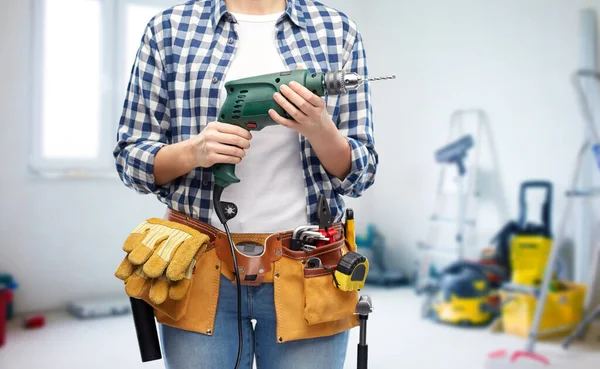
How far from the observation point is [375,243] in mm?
4078

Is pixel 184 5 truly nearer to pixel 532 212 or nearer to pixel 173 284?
pixel 173 284

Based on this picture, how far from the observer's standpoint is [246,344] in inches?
33.3

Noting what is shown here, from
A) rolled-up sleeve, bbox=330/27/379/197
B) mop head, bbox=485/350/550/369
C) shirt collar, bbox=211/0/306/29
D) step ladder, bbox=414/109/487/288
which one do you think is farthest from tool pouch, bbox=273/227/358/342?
step ladder, bbox=414/109/487/288

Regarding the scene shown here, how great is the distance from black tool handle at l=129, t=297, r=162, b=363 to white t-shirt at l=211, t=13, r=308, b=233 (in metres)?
0.18

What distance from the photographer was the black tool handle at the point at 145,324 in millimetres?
904

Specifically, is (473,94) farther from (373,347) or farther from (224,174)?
(224,174)

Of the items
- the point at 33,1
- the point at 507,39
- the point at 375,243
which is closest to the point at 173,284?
the point at 507,39

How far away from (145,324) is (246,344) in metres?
0.18

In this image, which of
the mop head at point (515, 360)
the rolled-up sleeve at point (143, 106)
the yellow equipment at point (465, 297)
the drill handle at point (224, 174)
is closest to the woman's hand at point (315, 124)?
the drill handle at point (224, 174)

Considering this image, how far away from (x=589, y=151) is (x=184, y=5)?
236 cm

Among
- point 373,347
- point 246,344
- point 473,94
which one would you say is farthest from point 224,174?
point 473,94

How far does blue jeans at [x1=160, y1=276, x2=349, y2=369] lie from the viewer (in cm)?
83

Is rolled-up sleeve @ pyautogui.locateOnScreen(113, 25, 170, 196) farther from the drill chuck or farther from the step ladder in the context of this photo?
the step ladder

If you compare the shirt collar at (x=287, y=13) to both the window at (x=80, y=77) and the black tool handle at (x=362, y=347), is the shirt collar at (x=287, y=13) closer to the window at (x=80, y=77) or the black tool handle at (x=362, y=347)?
the black tool handle at (x=362, y=347)
